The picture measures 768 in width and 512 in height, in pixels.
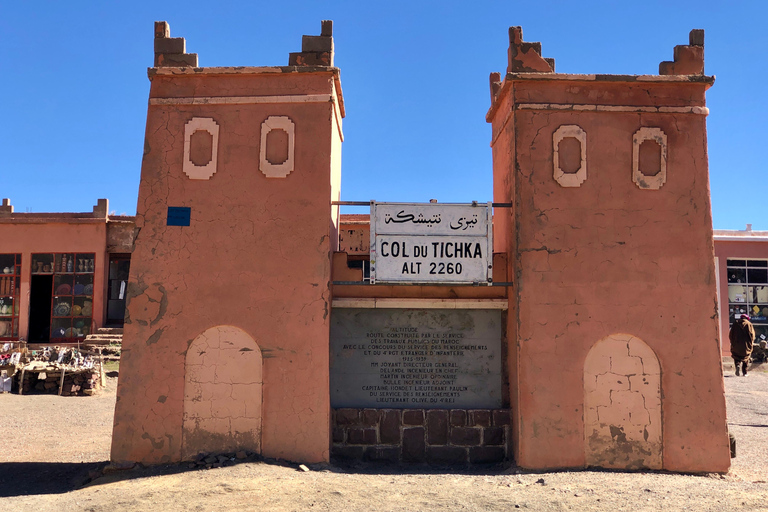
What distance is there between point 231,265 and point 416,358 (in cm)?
277

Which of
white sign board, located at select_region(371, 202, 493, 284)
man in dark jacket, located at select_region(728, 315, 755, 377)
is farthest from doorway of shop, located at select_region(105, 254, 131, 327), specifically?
man in dark jacket, located at select_region(728, 315, 755, 377)

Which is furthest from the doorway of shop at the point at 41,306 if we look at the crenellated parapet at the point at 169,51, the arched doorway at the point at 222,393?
the arched doorway at the point at 222,393

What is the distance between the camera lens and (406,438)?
8305 millimetres

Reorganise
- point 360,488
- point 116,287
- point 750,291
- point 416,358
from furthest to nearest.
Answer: point 750,291 → point 116,287 → point 416,358 → point 360,488

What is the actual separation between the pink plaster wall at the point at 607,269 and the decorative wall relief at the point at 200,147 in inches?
Answer: 155

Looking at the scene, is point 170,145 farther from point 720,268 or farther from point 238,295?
point 720,268

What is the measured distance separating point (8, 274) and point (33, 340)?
7.72 ft

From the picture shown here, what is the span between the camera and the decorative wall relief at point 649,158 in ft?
26.8

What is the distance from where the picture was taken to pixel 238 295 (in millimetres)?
8047

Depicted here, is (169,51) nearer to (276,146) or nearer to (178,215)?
(276,146)

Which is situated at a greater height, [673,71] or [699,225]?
[673,71]

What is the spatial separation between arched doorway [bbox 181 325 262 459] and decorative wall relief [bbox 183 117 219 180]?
2055 millimetres

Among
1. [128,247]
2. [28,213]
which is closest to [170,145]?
[128,247]

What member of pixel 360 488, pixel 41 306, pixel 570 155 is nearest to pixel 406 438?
pixel 360 488
